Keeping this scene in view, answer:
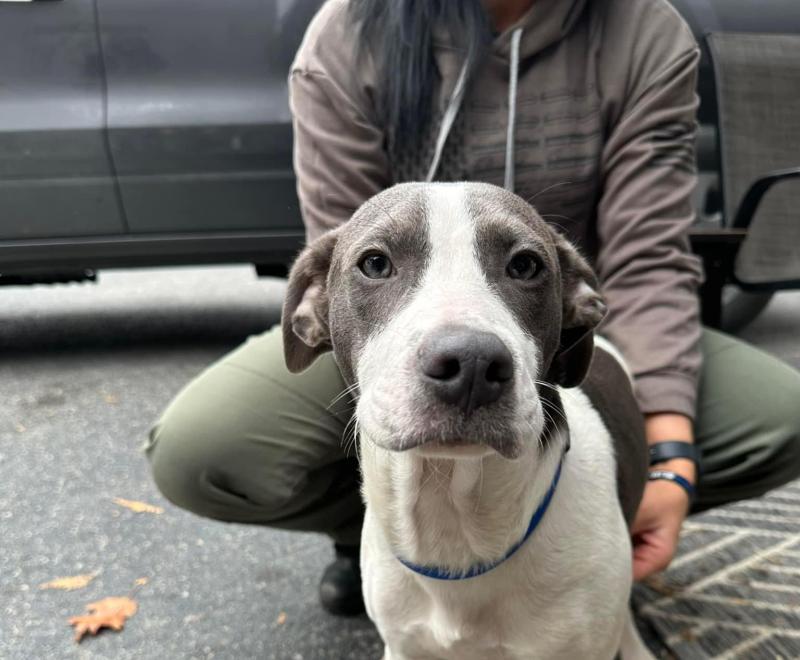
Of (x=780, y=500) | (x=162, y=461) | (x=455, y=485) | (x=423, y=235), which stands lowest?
(x=780, y=500)

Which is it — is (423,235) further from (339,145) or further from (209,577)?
(209,577)

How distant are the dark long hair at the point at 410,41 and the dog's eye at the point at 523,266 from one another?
30.6 inches

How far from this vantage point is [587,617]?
162 centimetres

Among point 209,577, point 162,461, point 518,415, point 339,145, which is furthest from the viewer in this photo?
point 209,577

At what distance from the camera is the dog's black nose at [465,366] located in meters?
1.24

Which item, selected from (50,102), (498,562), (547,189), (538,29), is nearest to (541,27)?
(538,29)

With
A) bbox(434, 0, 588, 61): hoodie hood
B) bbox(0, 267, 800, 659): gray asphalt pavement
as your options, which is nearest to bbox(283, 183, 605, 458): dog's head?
bbox(434, 0, 588, 61): hoodie hood

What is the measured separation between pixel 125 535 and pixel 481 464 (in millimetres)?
1632

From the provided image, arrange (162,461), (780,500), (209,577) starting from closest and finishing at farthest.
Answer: (162,461), (209,577), (780,500)

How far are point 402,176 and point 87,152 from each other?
7.29 ft

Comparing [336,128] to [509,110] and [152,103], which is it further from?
[152,103]

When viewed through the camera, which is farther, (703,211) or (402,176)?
(703,211)

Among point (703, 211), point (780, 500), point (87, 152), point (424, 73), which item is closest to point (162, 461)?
point (424, 73)

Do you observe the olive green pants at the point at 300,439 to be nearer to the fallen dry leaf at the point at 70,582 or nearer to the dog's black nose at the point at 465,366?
the fallen dry leaf at the point at 70,582
